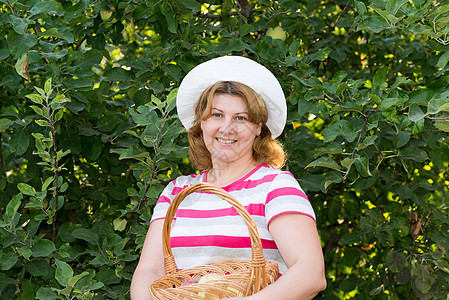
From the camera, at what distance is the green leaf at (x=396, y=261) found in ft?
7.51

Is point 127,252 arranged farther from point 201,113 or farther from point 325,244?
point 325,244

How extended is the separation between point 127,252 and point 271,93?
780mm

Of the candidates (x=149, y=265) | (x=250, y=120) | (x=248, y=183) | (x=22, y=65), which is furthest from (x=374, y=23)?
(x=22, y=65)

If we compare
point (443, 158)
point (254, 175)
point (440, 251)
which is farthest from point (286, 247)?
point (440, 251)

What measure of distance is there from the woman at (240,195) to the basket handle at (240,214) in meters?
0.05

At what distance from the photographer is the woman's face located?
4.58ft

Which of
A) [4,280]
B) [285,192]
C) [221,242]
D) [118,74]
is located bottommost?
[4,280]

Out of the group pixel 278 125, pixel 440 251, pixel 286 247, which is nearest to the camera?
pixel 286 247

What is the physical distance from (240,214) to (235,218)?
145 mm

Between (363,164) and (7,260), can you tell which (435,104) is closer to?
(363,164)

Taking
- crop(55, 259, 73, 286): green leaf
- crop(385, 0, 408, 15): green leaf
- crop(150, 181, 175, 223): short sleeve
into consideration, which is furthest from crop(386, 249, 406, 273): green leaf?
crop(55, 259, 73, 286): green leaf

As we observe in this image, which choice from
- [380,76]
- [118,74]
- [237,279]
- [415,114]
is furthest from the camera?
[118,74]

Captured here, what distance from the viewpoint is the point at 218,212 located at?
4.38ft

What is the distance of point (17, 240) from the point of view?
71.7 inches
